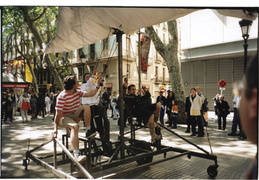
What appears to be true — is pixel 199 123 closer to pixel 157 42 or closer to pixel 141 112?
pixel 141 112

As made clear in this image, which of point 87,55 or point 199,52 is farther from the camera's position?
point 87,55

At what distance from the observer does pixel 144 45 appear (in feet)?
21.5

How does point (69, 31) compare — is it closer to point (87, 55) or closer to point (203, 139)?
point (87, 55)

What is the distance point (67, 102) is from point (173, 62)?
772cm

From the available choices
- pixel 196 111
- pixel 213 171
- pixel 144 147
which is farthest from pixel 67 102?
pixel 196 111

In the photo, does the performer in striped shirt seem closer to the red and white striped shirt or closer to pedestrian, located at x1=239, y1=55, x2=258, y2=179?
the red and white striped shirt

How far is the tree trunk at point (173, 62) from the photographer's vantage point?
1079 centimetres

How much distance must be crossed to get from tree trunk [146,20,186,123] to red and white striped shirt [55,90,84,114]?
24.4 feet

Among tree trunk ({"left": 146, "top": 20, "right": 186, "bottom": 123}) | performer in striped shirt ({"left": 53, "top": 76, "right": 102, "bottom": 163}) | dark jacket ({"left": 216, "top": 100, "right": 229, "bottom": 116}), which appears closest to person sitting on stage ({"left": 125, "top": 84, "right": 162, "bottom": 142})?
performer in striped shirt ({"left": 53, "top": 76, "right": 102, "bottom": 163})

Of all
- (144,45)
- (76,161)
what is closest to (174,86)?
(144,45)

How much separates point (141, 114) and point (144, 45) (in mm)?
2420

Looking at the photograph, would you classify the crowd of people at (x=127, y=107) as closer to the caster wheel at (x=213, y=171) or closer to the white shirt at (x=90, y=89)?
the white shirt at (x=90, y=89)

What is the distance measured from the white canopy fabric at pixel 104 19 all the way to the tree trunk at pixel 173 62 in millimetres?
6342

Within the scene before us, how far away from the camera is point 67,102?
4059mm
